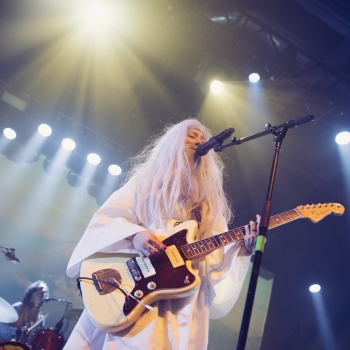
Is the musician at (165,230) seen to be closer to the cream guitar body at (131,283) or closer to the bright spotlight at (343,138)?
the cream guitar body at (131,283)

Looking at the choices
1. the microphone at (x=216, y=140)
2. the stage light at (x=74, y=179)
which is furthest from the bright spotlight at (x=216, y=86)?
the stage light at (x=74, y=179)

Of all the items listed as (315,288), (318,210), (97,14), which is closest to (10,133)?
(97,14)

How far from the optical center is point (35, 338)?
16.9 ft

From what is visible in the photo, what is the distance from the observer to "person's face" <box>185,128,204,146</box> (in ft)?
9.66

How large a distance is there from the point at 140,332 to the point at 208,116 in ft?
17.4

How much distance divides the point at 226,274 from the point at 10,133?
725 cm

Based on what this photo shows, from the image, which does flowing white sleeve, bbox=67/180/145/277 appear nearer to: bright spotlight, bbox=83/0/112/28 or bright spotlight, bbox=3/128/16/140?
bright spotlight, bbox=83/0/112/28

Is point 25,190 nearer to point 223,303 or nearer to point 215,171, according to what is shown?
point 215,171

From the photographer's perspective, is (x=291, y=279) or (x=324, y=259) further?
(x=291, y=279)

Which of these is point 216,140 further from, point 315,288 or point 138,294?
point 315,288

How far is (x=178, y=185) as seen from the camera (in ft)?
8.25

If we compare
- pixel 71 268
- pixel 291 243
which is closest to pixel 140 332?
pixel 71 268

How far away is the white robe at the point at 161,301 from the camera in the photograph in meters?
1.68

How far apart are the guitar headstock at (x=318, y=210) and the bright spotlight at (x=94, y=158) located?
20.2ft
